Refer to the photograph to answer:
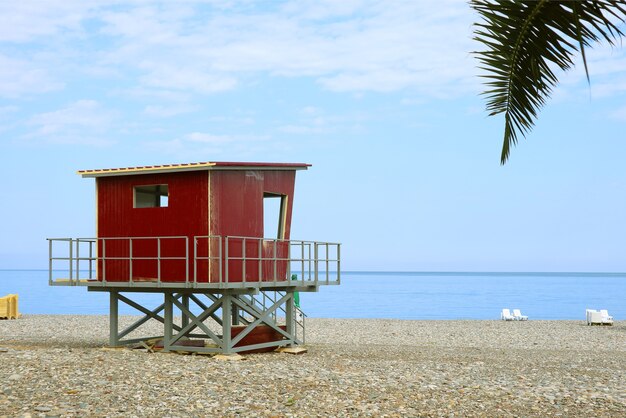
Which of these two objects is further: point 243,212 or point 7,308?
point 7,308

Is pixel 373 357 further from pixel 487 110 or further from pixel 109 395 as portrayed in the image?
pixel 487 110

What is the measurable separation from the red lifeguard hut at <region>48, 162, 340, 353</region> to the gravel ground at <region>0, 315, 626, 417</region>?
56.2 inches

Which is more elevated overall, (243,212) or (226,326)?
(243,212)

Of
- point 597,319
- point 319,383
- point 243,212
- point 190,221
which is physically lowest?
point 597,319

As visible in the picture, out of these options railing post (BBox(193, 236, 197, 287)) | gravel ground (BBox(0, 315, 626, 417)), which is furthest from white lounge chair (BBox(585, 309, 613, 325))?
railing post (BBox(193, 236, 197, 287))

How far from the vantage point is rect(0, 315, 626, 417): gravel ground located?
38.7ft

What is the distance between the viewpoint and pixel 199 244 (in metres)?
18.6

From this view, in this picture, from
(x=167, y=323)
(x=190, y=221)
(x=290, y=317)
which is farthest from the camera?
(x=290, y=317)

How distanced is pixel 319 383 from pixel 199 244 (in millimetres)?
6028

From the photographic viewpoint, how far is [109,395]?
12.2 meters

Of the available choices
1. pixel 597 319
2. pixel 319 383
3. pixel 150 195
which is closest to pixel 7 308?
pixel 150 195

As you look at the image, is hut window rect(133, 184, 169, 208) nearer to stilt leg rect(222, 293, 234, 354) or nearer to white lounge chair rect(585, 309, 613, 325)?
stilt leg rect(222, 293, 234, 354)

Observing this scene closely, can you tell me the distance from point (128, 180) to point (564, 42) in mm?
15418

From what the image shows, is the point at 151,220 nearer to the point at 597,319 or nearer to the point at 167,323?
the point at 167,323
